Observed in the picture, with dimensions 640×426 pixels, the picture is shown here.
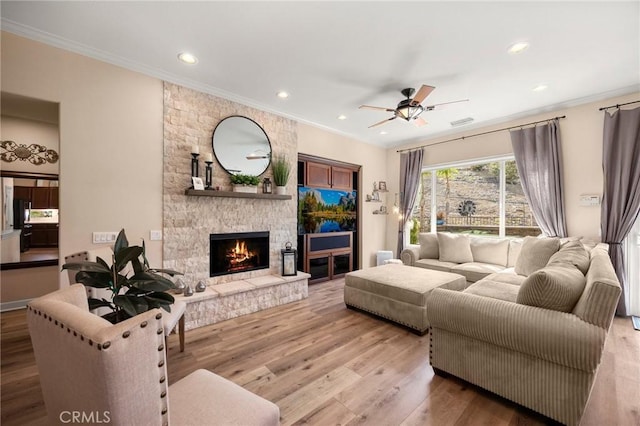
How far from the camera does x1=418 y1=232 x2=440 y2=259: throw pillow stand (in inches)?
185

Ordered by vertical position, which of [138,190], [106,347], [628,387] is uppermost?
[138,190]

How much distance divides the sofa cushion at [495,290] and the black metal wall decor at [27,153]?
533cm

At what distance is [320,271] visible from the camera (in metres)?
4.94

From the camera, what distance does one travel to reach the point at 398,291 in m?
3.01

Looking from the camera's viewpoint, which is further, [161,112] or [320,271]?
[320,271]

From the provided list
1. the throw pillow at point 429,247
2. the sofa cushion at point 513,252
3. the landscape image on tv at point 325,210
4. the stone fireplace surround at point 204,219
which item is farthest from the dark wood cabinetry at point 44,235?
the sofa cushion at point 513,252

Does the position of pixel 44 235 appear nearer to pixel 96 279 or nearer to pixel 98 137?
pixel 98 137

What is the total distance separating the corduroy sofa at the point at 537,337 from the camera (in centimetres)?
151

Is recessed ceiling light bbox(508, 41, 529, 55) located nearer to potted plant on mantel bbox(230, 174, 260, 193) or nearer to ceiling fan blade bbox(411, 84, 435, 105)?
ceiling fan blade bbox(411, 84, 435, 105)

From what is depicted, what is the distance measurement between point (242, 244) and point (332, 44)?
2.72 m

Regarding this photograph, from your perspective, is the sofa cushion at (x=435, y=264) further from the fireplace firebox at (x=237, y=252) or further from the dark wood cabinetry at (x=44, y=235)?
the dark wood cabinetry at (x=44, y=235)

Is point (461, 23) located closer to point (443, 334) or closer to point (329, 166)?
point (443, 334)

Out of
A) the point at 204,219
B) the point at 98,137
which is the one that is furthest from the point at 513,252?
the point at 98,137

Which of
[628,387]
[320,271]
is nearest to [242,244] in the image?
[320,271]
